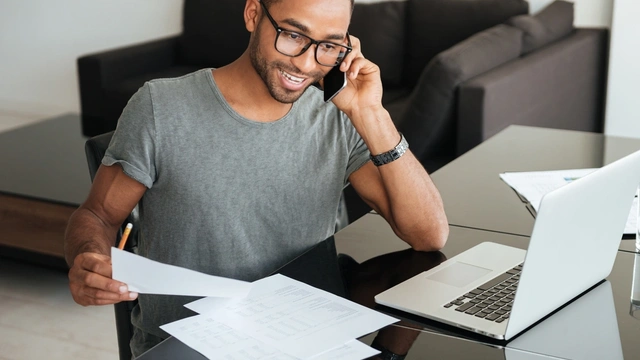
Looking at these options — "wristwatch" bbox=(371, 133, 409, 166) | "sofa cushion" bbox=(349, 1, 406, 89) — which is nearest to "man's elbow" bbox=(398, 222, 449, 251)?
"wristwatch" bbox=(371, 133, 409, 166)

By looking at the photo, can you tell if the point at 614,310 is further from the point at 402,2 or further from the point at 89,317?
the point at 402,2

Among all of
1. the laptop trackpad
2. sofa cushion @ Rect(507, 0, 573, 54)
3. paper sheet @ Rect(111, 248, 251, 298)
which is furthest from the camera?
sofa cushion @ Rect(507, 0, 573, 54)

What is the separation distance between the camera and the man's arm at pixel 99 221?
3.60 ft

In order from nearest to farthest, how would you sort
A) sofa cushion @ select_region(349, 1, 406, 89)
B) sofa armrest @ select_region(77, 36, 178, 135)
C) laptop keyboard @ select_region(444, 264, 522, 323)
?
laptop keyboard @ select_region(444, 264, 522, 323) < sofa cushion @ select_region(349, 1, 406, 89) < sofa armrest @ select_region(77, 36, 178, 135)

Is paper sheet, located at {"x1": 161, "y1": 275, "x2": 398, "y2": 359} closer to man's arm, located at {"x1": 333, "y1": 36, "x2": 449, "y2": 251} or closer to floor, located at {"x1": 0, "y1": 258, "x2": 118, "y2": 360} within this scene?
man's arm, located at {"x1": 333, "y1": 36, "x2": 449, "y2": 251}

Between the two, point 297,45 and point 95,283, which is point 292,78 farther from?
point 95,283

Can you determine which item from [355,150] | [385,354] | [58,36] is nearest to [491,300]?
[385,354]

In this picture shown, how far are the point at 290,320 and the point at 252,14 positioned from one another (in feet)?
1.96

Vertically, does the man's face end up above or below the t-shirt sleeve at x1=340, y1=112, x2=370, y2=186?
above

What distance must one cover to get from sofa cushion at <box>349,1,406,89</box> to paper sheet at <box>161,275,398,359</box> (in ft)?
9.80

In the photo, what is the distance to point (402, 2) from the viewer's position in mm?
4051

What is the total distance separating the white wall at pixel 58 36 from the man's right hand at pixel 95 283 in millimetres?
4068

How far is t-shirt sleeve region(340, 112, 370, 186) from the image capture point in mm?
1482

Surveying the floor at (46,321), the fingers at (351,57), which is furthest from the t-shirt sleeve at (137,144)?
the floor at (46,321)
